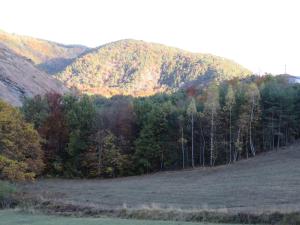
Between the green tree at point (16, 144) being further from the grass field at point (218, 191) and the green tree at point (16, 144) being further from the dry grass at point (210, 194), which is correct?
the dry grass at point (210, 194)

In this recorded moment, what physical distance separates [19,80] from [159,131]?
8022cm

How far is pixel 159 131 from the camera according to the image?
87625mm

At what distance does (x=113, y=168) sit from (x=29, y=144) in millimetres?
20372

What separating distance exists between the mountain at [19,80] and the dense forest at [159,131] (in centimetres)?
4366

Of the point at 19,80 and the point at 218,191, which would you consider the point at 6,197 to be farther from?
the point at 19,80

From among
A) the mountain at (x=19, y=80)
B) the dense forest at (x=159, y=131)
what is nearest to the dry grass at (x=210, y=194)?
the dense forest at (x=159, y=131)

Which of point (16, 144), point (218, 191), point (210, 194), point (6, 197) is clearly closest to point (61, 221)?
point (6, 197)

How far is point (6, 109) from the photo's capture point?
65625 mm

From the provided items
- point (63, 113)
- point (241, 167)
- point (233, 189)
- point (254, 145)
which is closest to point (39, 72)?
point (63, 113)

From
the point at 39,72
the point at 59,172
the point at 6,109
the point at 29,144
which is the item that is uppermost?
the point at 39,72

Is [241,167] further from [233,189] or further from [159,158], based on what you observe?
[233,189]

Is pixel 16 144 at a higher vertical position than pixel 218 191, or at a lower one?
higher

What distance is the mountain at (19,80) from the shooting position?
451 feet

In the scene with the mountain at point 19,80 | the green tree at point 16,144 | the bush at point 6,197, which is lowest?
the bush at point 6,197
